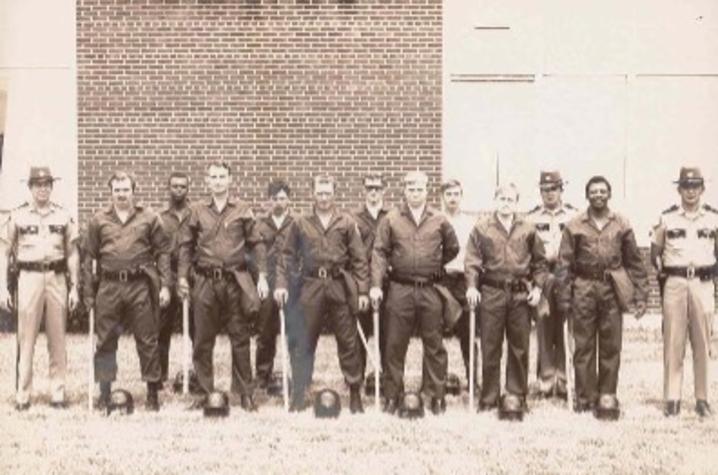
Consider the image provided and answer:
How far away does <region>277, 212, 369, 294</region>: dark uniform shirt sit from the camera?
898 cm

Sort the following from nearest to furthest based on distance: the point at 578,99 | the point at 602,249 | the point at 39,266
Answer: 1. the point at 602,249
2. the point at 39,266
3. the point at 578,99

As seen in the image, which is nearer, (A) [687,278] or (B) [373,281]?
(A) [687,278]

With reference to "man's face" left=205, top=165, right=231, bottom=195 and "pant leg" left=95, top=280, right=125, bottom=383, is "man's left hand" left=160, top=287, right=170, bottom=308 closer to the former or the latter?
"pant leg" left=95, top=280, right=125, bottom=383

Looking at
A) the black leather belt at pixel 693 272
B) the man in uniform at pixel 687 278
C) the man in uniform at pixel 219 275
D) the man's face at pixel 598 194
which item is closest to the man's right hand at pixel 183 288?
the man in uniform at pixel 219 275

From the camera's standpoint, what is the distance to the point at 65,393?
9.32m

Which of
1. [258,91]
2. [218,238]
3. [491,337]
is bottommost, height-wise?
[491,337]

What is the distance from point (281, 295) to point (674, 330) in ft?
9.92

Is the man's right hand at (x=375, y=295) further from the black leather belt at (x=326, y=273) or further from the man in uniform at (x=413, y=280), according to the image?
the black leather belt at (x=326, y=273)

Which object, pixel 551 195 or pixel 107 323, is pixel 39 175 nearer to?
pixel 107 323

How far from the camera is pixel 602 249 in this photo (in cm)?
880

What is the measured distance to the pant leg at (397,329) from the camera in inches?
349

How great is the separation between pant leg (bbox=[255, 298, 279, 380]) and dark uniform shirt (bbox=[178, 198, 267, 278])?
2.48 ft

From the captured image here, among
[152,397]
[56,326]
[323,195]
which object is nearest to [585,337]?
[323,195]

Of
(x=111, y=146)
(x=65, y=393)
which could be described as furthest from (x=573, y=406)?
(x=111, y=146)
